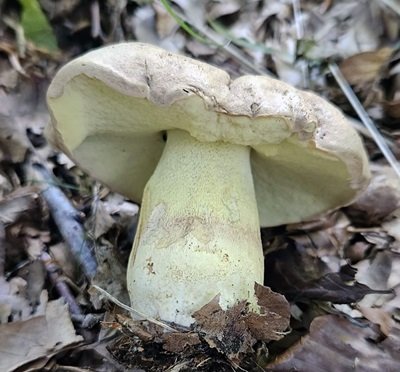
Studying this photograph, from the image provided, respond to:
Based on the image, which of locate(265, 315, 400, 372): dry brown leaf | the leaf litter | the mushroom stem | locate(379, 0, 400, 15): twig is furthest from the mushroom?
locate(379, 0, 400, 15): twig

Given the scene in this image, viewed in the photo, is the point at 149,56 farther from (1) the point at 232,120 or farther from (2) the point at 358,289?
(2) the point at 358,289

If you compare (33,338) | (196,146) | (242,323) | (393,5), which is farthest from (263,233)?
(393,5)

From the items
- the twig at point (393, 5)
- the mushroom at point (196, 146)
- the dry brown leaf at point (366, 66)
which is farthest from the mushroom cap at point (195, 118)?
the twig at point (393, 5)

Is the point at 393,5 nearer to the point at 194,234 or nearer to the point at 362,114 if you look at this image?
the point at 362,114

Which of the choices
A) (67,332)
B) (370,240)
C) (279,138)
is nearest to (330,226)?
(370,240)

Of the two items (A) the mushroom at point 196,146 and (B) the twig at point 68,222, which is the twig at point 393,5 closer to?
(A) the mushroom at point 196,146

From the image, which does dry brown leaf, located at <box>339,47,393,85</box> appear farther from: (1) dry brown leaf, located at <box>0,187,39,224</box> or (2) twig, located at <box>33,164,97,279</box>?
(1) dry brown leaf, located at <box>0,187,39,224</box>
